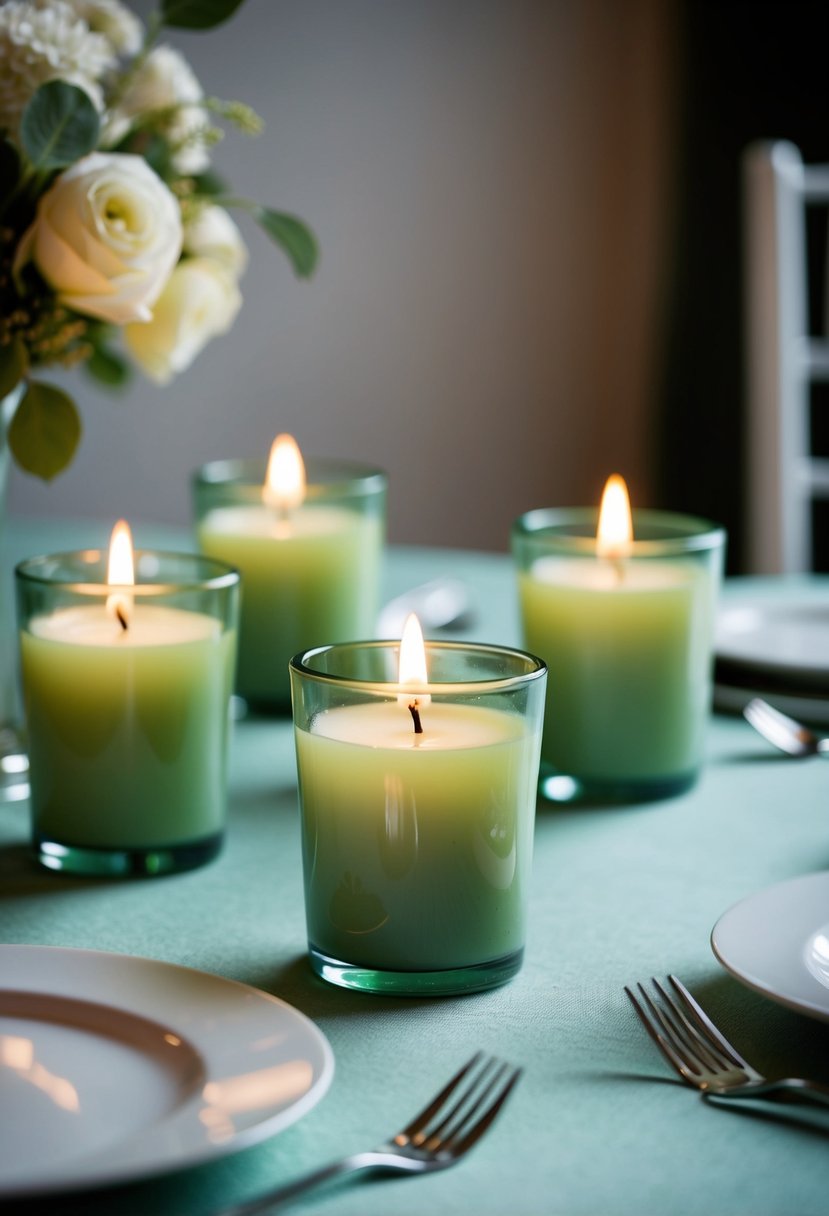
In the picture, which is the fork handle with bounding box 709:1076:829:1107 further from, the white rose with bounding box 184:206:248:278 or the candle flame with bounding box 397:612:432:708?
the white rose with bounding box 184:206:248:278

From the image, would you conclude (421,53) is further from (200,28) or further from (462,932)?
(462,932)

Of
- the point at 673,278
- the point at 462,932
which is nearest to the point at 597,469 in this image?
the point at 673,278

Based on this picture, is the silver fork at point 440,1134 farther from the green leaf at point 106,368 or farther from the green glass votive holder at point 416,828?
the green leaf at point 106,368

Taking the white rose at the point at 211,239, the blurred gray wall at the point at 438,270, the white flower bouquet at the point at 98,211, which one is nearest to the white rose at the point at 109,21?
the white flower bouquet at the point at 98,211

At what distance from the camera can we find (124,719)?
2.61ft

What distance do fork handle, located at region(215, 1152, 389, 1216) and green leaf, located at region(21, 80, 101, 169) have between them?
57 centimetres

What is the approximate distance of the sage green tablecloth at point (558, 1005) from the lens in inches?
19.7

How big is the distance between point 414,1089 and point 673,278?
3.13m

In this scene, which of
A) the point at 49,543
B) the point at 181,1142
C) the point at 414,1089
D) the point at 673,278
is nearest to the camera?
the point at 181,1142

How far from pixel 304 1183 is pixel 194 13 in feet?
2.45

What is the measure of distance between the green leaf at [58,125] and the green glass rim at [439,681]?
1.10 feet

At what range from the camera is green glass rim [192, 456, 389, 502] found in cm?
112

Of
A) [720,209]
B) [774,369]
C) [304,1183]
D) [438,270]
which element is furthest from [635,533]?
[720,209]

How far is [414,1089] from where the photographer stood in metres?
0.57
